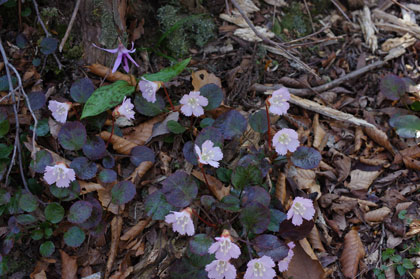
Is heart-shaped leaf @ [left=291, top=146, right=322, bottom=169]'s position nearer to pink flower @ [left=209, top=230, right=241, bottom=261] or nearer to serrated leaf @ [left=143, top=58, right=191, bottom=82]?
pink flower @ [left=209, top=230, right=241, bottom=261]

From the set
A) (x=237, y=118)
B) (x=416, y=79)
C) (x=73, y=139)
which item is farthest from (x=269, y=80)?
(x=73, y=139)

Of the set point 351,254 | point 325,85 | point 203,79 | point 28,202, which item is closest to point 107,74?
point 203,79

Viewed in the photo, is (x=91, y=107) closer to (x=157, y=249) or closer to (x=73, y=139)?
(x=73, y=139)

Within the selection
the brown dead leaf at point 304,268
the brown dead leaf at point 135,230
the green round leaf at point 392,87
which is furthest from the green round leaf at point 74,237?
the green round leaf at point 392,87

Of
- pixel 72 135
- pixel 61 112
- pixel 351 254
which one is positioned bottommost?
pixel 351 254

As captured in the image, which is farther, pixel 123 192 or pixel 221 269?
pixel 123 192

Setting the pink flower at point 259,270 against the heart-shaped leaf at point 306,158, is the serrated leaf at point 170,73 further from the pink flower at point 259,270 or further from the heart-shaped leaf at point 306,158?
the pink flower at point 259,270

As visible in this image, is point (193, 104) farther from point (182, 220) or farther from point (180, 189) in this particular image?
point (182, 220)
